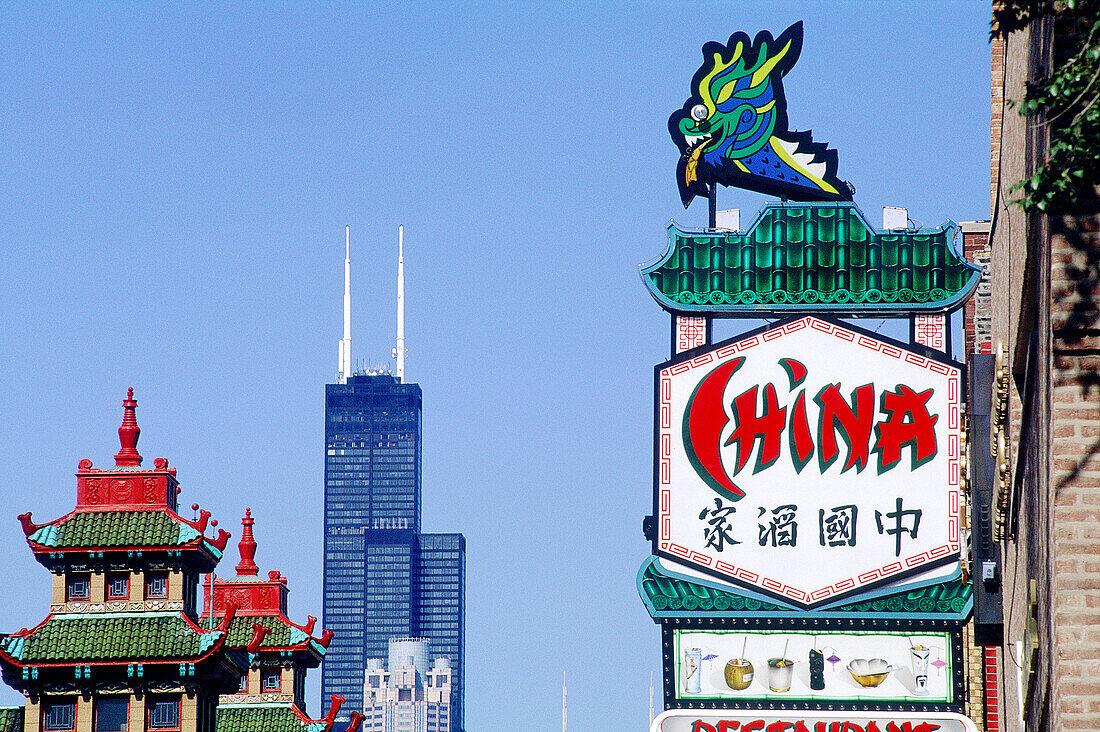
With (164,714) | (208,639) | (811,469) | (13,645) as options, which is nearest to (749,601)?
(811,469)

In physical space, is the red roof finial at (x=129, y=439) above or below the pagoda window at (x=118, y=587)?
above

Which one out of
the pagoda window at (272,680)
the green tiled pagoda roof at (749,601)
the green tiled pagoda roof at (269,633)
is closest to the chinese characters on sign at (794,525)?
the green tiled pagoda roof at (749,601)

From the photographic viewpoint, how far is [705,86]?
42.0 metres

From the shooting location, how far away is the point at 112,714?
162ft

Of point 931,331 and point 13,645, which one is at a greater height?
point 931,331

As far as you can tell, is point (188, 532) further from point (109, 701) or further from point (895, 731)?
point (895, 731)

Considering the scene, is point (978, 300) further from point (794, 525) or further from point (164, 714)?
point (164, 714)

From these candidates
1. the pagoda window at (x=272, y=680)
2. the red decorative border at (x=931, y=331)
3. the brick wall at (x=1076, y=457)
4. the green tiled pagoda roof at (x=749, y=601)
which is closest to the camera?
the brick wall at (x=1076, y=457)

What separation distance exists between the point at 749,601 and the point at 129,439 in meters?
22.4

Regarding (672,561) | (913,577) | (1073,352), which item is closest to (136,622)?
(672,561)

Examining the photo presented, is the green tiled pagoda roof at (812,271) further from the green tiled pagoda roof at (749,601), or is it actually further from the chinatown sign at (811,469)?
the green tiled pagoda roof at (749,601)

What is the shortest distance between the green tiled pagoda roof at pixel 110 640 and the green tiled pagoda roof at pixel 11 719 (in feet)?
5.76

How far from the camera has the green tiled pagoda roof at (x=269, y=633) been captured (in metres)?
58.6

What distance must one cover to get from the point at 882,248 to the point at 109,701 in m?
23.3
